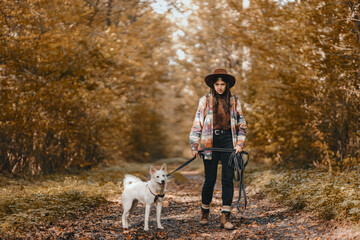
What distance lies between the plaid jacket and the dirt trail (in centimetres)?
118

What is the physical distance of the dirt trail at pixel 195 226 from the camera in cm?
491

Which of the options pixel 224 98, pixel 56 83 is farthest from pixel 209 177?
pixel 56 83

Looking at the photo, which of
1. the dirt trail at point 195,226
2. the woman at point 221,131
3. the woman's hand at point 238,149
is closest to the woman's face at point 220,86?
the woman at point 221,131

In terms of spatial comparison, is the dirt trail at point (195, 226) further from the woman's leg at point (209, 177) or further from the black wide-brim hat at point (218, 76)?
the black wide-brim hat at point (218, 76)

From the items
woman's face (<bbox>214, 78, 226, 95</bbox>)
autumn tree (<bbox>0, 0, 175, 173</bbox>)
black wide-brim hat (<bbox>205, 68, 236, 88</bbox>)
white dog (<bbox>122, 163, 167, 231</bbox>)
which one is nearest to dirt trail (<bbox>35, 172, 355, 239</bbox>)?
white dog (<bbox>122, 163, 167, 231</bbox>)

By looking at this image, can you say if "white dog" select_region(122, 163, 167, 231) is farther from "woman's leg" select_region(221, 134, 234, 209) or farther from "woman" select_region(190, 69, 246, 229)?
"woman's leg" select_region(221, 134, 234, 209)

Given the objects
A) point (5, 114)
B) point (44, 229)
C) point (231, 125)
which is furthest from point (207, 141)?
point (5, 114)

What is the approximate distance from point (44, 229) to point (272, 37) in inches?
314

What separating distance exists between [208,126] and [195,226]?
161cm

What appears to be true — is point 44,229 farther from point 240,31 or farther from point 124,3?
point 240,31

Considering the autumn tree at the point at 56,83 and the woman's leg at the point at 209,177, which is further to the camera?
the autumn tree at the point at 56,83

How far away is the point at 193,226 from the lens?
226 inches

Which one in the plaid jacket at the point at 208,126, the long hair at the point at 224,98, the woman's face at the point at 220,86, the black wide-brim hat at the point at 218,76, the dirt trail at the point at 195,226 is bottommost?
the dirt trail at the point at 195,226

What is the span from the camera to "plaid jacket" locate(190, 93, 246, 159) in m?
5.49
